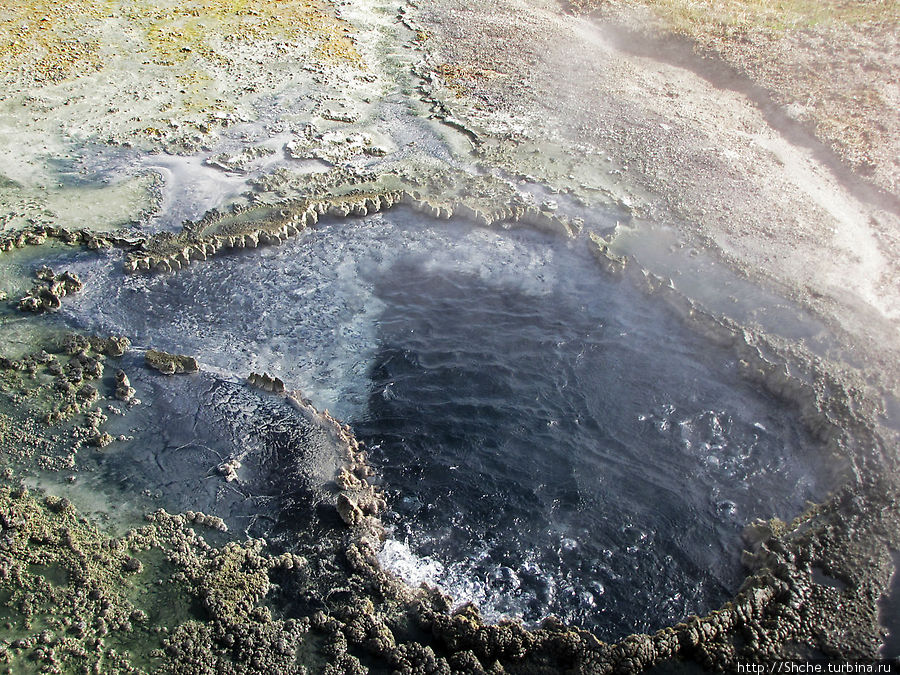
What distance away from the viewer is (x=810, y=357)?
10820 mm

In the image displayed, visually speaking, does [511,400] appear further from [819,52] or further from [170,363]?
[819,52]

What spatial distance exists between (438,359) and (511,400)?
142 centimetres

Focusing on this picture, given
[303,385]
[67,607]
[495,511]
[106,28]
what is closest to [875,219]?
[495,511]

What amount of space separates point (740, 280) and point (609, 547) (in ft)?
21.0

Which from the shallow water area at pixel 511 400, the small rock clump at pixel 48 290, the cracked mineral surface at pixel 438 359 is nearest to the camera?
the cracked mineral surface at pixel 438 359

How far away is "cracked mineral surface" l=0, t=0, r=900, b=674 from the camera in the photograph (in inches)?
287

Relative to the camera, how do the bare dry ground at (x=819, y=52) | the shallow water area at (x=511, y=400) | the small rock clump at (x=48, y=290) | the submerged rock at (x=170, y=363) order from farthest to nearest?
1. the bare dry ground at (x=819, y=52)
2. the small rock clump at (x=48, y=290)
3. the submerged rock at (x=170, y=363)
4. the shallow water area at (x=511, y=400)

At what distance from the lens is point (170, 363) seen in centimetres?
999

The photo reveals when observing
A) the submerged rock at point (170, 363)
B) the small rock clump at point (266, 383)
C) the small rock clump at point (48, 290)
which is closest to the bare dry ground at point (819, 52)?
the small rock clump at point (266, 383)

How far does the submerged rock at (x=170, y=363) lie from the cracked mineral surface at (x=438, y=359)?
0.18 ft

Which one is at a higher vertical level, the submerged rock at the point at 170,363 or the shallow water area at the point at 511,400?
the shallow water area at the point at 511,400

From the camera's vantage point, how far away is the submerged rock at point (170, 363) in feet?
32.7

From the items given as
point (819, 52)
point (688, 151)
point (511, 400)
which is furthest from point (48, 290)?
point (819, 52)

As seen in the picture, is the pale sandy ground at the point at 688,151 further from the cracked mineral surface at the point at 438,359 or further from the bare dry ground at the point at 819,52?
the bare dry ground at the point at 819,52
